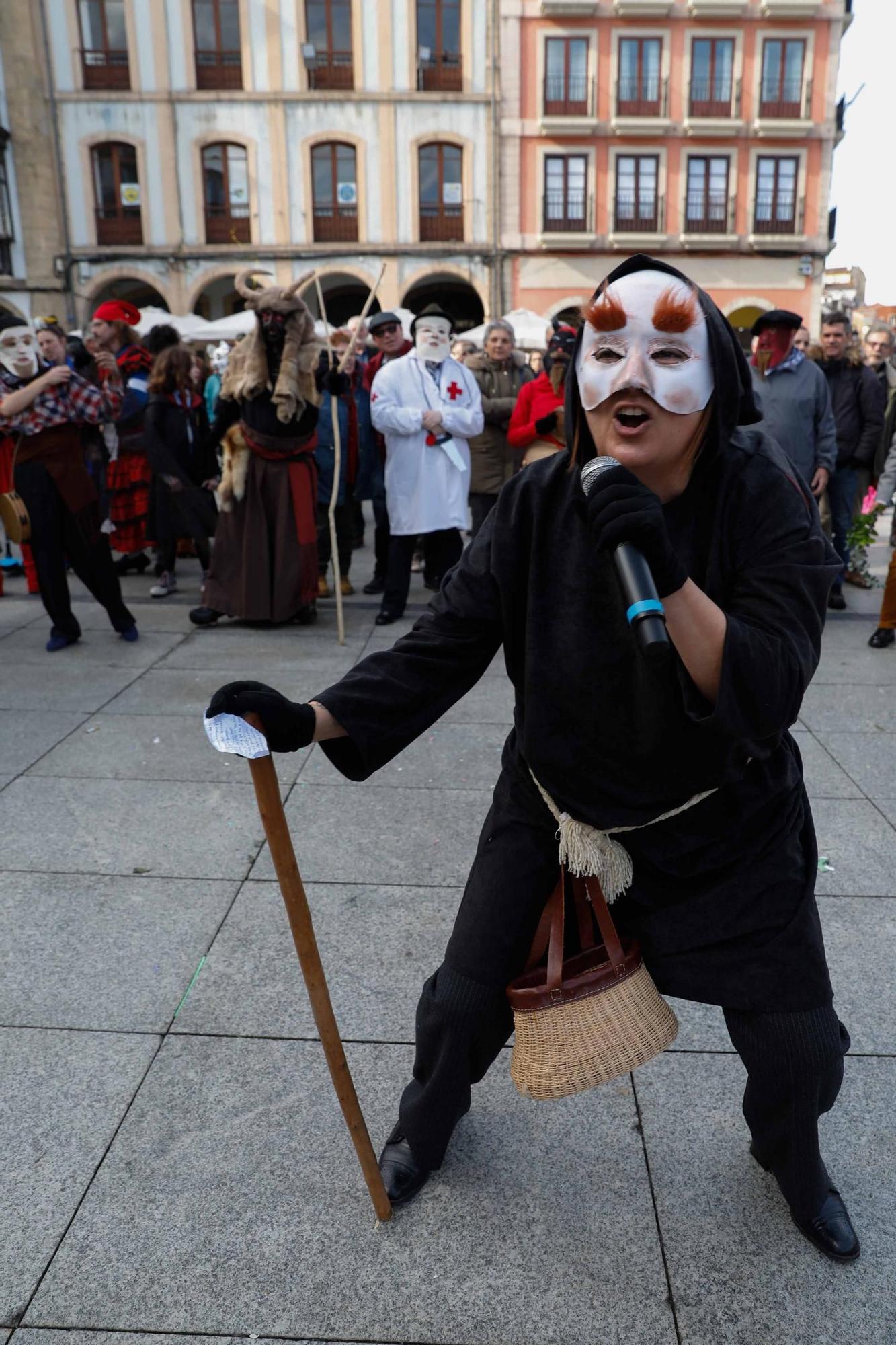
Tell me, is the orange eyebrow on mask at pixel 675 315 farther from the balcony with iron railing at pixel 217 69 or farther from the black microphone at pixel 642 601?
the balcony with iron railing at pixel 217 69

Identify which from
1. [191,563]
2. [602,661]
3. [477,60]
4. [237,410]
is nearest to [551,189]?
[477,60]

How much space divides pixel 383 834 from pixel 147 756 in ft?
4.53

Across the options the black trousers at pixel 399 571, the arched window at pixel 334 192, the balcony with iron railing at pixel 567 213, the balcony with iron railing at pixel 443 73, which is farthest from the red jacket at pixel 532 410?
the balcony with iron railing at pixel 443 73

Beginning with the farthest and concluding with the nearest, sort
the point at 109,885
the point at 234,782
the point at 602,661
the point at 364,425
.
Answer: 1. the point at 364,425
2. the point at 234,782
3. the point at 109,885
4. the point at 602,661

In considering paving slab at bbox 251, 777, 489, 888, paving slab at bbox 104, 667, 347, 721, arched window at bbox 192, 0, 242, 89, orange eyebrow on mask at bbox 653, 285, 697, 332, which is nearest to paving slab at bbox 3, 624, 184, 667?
paving slab at bbox 104, 667, 347, 721

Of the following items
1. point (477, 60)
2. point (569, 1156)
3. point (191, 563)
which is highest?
point (477, 60)

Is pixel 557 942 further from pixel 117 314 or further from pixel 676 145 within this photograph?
pixel 676 145

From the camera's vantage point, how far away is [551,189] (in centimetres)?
2598

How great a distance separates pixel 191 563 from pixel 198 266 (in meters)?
18.1

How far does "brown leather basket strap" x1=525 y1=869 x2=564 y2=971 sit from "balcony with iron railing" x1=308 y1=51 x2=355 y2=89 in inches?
1062

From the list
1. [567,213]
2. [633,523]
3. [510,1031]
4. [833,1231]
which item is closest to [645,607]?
[633,523]

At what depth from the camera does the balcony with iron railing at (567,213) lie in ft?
85.1

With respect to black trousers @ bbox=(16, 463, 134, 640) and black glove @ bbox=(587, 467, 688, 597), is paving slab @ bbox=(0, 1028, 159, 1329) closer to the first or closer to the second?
black glove @ bbox=(587, 467, 688, 597)

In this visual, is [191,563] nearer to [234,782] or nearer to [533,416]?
[533,416]
